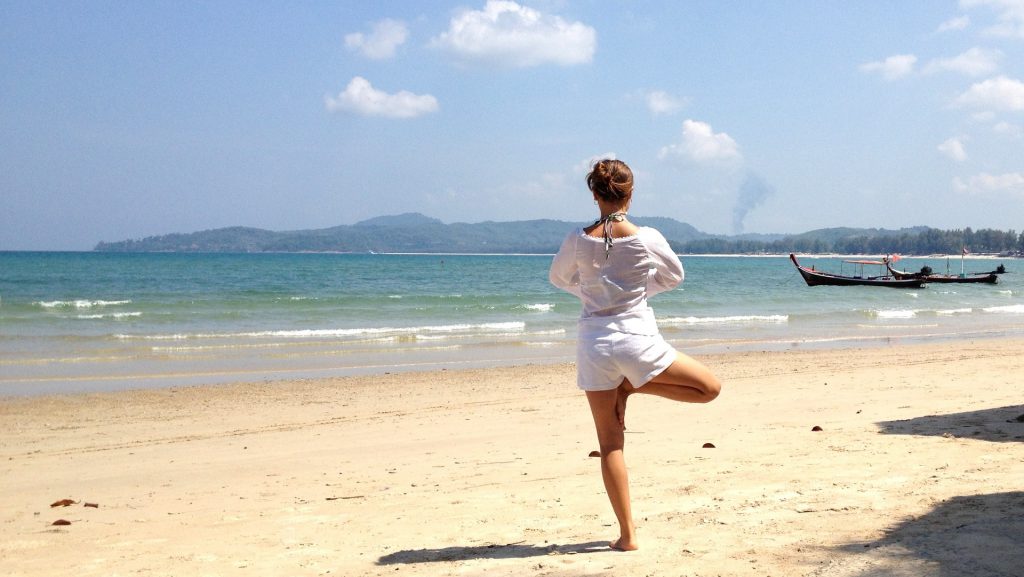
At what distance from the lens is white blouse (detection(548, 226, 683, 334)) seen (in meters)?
3.81

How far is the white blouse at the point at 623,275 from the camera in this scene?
3.81 meters

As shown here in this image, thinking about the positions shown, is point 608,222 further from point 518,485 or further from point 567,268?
point 518,485

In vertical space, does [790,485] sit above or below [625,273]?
below

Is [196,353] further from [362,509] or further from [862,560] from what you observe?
[862,560]

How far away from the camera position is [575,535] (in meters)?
4.57

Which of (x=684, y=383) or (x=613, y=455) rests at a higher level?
(x=684, y=383)

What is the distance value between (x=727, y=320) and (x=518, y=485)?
2384cm

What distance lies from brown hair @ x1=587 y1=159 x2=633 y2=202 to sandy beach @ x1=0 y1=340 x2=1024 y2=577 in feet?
5.39

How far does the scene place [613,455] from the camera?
4035mm

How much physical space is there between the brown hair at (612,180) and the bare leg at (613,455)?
0.86 meters

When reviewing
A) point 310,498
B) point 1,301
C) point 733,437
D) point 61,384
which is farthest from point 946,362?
point 1,301

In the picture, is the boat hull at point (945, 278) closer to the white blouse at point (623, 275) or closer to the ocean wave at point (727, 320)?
the ocean wave at point (727, 320)

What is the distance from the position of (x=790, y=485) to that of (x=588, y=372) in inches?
81.8

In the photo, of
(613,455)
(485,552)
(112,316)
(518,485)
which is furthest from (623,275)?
(112,316)
